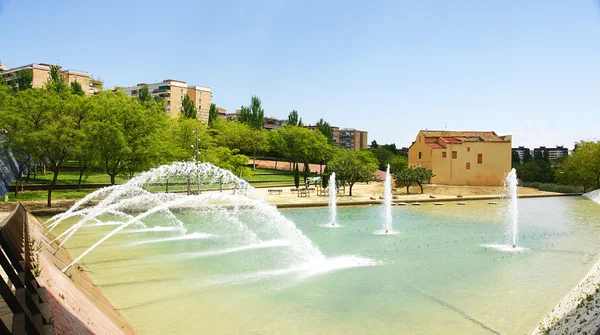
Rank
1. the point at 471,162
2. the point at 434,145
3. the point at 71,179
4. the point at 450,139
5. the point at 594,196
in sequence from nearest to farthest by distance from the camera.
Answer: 1. the point at 71,179
2. the point at 594,196
3. the point at 471,162
4. the point at 434,145
5. the point at 450,139

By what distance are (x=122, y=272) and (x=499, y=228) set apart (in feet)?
61.7

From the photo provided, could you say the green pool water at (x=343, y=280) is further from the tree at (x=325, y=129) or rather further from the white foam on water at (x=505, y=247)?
the tree at (x=325, y=129)

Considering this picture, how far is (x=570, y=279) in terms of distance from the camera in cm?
1312

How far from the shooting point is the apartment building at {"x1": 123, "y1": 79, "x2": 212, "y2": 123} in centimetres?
10156

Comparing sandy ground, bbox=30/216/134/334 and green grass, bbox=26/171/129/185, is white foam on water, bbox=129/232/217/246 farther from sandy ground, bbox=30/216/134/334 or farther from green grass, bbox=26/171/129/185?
green grass, bbox=26/171/129/185

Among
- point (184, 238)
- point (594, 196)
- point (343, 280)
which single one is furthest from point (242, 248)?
point (594, 196)

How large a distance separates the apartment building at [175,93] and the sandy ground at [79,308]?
8966cm

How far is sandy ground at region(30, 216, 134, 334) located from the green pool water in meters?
0.44

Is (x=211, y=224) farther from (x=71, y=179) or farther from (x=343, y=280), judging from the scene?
(x=71, y=179)

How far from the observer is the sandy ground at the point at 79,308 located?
7.17m

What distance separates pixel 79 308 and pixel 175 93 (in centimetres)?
9925

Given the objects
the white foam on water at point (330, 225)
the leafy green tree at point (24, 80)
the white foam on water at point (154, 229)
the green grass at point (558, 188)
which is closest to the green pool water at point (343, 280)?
the white foam on water at point (154, 229)

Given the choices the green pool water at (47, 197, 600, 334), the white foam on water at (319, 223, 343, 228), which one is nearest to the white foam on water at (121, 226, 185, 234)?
the green pool water at (47, 197, 600, 334)

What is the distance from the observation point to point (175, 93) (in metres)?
103
